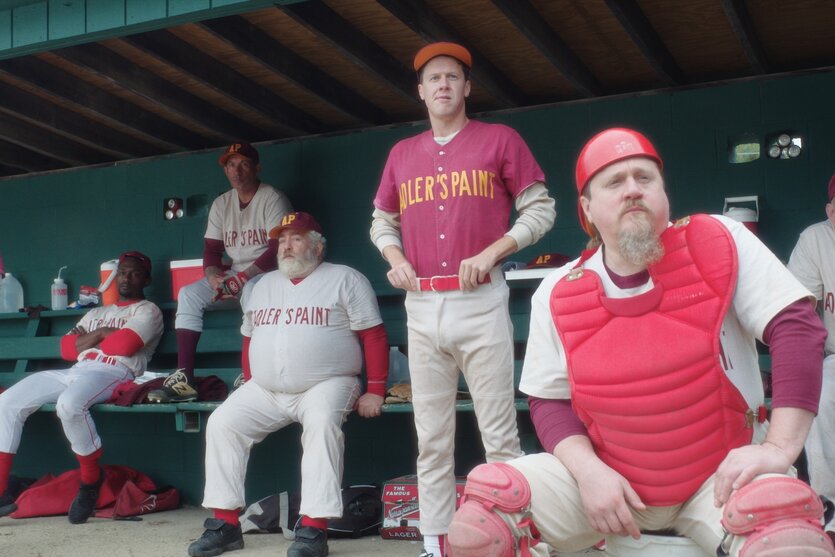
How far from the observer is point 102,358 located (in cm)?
523

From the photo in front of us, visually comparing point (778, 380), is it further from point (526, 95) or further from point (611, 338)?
point (526, 95)

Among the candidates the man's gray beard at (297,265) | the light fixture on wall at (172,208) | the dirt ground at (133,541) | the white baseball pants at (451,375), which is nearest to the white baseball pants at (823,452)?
the dirt ground at (133,541)

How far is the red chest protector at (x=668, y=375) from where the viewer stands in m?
1.86

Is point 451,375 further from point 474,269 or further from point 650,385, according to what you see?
point 650,385

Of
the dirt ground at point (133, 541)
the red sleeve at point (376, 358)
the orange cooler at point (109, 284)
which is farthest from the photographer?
the orange cooler at point (109, 284)

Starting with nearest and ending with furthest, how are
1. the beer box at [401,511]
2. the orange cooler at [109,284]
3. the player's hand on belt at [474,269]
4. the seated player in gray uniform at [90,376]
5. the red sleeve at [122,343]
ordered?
the player's hand on belt at [474,269] < the beer box at [401,511] < the seated player in gray uniform at [90,376] < the red sleeve at [122,343] < the orange cooler at [109,284]

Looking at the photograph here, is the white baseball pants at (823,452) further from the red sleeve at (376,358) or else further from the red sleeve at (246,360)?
the red sleeve at (246,360)

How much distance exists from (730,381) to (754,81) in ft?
10.6

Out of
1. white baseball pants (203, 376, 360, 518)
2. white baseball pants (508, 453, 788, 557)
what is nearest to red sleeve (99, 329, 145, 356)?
white baseball pants (203, 376, 360, 518)

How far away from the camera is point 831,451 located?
3486 millimetres

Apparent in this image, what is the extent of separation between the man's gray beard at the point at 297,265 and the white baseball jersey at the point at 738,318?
98.2 inches

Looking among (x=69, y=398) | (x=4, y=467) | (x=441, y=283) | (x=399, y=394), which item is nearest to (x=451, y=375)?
(x=441, y=283)

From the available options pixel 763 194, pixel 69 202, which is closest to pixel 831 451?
pixel 763 194

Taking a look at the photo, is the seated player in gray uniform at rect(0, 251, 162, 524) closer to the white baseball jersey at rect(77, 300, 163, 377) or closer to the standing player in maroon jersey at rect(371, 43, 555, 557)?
the white baseball jersey at rect(77, 300, 163, 377)
